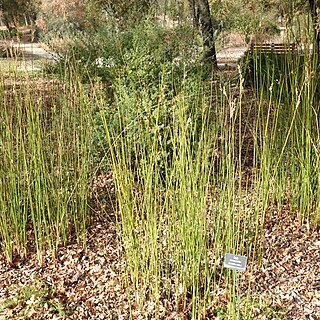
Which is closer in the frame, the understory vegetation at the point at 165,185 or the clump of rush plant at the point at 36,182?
the understory vegetation at the point at 165,185

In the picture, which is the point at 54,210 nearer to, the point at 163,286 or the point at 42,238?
the point at 42,238

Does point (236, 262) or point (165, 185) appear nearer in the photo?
point (236, 262)

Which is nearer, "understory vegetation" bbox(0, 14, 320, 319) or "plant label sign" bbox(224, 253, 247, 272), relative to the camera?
"plant label sign" bbox(224, 253, 247, 272)

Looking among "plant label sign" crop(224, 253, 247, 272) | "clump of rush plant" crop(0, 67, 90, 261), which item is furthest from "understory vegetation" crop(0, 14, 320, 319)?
"plant label sign" crop(224, 253, 247, 272)

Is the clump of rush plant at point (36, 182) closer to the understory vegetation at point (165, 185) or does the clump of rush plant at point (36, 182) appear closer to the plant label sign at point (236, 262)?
the understory vegetation at point (165, 185)

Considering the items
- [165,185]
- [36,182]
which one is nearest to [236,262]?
[165,185]

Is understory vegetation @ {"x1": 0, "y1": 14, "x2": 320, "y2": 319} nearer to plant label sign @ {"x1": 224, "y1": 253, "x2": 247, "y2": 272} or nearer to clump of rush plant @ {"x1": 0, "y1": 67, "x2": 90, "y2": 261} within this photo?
clump of rush plant @ {"x1": 0, "y1": 67, "x2": 90, "y2": 261}

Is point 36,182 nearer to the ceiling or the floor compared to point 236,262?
nearer to the ceiling

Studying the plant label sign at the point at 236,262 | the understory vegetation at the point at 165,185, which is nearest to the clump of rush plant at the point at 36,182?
the understory vegetation at the point at 165,185

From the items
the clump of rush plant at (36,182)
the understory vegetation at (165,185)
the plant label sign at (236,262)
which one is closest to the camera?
the plant label sign at (236,262)

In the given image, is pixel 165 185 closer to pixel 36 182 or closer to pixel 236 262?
pixel 36 182

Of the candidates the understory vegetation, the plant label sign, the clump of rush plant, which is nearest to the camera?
the plant label sign

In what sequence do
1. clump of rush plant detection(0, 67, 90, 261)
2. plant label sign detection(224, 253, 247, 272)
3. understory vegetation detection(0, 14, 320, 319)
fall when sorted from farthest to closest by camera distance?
1. clump of rush plant detection(0, 67, 90, 261)
2. understory vegetation detection(0, 14, 320, 319)
3. plant label sign detection(224, 253, 247, 272)

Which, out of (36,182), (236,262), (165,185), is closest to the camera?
(236,262)
